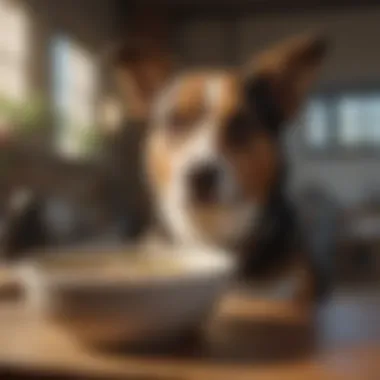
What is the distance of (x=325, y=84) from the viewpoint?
73 cm

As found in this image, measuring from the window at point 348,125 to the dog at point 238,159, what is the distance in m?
0.03

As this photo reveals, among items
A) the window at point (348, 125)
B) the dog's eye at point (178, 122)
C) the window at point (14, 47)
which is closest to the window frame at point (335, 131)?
the window at point (348, 125)

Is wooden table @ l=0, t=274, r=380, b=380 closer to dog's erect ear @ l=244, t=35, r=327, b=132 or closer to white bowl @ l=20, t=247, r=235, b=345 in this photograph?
white bowl @ l=20, t=247, r=235, b=345

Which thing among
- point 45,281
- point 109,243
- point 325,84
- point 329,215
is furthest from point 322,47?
point 45,281

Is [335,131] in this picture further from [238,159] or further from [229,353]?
[229,353]

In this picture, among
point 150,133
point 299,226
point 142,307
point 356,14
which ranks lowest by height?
point 142,307

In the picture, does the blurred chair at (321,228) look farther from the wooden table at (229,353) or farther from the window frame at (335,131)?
the wooden table at (229,353)

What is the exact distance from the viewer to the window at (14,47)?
0.84 m

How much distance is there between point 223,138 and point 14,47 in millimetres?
335

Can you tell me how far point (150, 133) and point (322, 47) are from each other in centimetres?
20

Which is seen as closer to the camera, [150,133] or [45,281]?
[45,281]

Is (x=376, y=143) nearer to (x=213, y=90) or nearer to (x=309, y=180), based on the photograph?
(x=309, y=180)

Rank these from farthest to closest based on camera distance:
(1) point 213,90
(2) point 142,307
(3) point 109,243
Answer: (3) point 109,243 → (1) point 213,90 → (2) point 142,307

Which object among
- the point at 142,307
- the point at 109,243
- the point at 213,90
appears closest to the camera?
the point at 142,307
